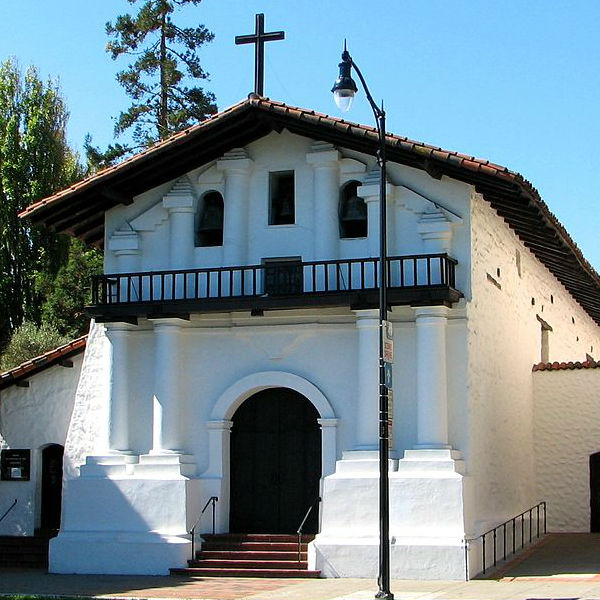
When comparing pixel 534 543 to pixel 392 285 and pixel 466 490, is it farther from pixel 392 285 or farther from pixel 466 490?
pixel 392 285

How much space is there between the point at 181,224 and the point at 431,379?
231 inches

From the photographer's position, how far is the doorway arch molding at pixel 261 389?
2100 cm

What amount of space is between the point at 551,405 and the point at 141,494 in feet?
31.0

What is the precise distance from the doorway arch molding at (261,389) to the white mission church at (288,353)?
41 mm

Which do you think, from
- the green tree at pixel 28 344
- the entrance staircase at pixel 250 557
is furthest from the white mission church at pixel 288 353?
the green tree at pixel 28 344

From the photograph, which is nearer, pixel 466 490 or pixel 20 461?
pixel 466 490

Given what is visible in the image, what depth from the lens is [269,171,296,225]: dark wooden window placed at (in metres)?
22.3

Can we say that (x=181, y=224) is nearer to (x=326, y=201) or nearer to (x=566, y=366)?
(x=326, y=201)

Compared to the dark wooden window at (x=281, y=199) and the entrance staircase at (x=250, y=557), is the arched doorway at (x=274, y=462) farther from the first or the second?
the dark wooden window at (x=281, y=199)

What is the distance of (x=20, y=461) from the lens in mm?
24266

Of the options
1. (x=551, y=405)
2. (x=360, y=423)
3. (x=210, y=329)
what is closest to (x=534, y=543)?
(x=551, y=405)

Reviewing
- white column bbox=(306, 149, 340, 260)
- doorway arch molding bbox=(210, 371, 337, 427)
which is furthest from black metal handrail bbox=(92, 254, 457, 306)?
doorway arch molding bbox=(210, 371, 337, 427)

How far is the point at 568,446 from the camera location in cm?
2500

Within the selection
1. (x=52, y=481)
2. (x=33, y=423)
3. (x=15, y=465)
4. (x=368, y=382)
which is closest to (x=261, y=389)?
(x=368, y=382)
